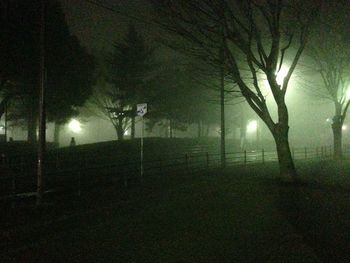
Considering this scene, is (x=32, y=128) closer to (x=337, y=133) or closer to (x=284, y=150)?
(x=337, y=133)

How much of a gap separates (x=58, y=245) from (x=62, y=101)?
1262 inches

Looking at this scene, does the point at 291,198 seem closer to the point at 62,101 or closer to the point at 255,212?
the point at 255,212

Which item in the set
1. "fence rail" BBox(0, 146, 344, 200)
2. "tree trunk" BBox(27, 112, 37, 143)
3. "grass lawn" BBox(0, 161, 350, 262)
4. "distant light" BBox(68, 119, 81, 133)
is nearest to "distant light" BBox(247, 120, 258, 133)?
"tree trunk" BBox(27, 112, 37, 143)

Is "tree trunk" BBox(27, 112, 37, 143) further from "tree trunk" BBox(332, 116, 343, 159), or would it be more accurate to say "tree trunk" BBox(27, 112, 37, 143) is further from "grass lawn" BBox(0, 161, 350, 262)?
"grass lawn" BBox(0, 161, 350, 262)

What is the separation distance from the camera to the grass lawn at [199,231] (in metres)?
6.86

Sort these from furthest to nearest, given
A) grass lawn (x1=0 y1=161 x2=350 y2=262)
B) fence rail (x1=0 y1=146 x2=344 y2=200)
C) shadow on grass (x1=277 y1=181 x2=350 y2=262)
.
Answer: fence rail (x1=0 y1=146 x2=344 y2=200), shadow on grass (x1=277 y1=181 x2=350 y2=262), grass lawn (x1=0 y1=161 x2=350 y2=262)

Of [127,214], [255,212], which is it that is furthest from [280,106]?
[127,214]

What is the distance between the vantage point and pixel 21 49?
30766 mm

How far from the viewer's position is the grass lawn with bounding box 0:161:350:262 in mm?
6855

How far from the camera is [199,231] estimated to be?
8.52 meters

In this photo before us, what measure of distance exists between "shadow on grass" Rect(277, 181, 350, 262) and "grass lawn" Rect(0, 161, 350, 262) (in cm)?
2

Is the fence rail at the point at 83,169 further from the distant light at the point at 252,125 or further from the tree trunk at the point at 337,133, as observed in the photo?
the distant light at the point at 252,125

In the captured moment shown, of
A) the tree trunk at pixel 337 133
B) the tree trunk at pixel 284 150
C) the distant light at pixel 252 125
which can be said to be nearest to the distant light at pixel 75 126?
the distant light at pixel 252 125

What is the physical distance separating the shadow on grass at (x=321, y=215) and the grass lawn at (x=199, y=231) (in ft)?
0.06
